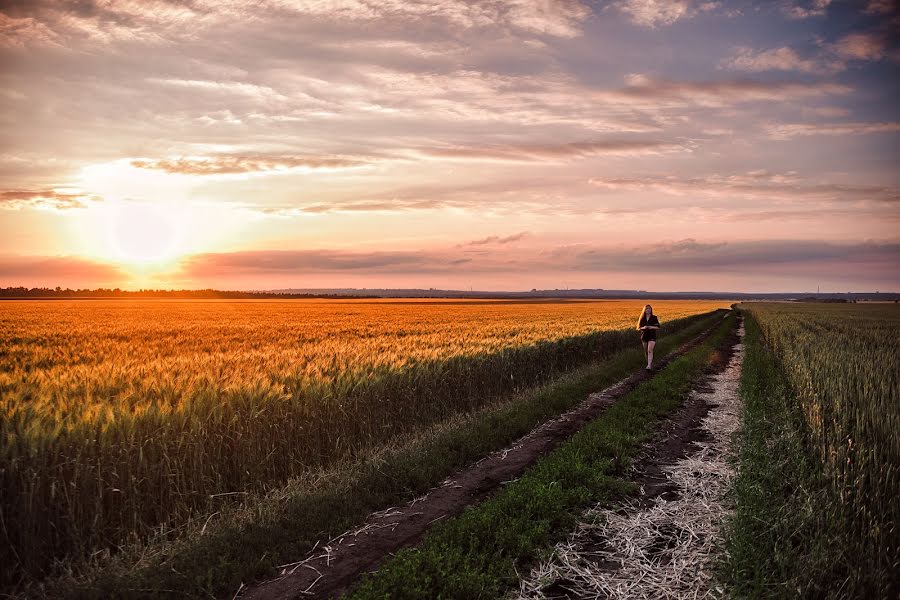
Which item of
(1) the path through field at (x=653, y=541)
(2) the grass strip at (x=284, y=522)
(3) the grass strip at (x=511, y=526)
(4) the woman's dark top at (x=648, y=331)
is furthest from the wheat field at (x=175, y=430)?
(4) the woman's dark top at (x=648, y=331)

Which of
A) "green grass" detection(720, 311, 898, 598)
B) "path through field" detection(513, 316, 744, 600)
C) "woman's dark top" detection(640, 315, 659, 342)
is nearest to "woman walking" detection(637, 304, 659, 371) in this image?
"woman's dark top" detection(640, 315, 659, 342)

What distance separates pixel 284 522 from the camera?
20.9 ft

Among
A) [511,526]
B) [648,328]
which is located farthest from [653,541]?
[648,328]

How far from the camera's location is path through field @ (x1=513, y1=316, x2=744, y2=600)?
16.9 ft

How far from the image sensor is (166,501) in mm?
6363

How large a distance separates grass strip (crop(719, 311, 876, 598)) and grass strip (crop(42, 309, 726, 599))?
423 centimetres

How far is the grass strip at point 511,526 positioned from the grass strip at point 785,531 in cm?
177

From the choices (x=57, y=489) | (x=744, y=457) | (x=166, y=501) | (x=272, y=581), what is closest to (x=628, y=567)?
(x=272, y=581)

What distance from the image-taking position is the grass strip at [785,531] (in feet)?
15.0

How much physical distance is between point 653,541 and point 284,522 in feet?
14.8

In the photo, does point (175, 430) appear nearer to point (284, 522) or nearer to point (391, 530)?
point (284, 522)

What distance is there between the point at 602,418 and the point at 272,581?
866 cm

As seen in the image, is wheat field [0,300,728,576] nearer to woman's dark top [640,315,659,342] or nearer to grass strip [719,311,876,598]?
grass strip [719,311,876,598]

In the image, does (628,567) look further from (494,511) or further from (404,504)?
(404,504)
